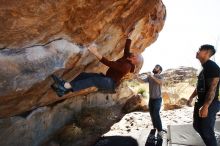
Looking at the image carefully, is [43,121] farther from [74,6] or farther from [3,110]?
[74,6]

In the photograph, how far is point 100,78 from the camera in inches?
237

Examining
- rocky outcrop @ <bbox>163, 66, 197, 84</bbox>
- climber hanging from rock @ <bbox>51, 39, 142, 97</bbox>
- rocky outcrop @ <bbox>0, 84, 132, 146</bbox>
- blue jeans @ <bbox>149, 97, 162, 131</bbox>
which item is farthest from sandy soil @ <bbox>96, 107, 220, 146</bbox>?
rocky outcrop @ <bbox>163, 66, 197, 84</bbox>

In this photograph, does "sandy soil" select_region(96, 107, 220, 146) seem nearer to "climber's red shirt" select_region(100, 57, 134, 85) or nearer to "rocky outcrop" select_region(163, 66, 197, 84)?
"climber's red shirt" select_region(100, 57, 134, 85)

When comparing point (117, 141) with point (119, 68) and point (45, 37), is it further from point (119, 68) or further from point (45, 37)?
point (45, 37)

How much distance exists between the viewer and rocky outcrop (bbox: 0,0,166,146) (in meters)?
5.80

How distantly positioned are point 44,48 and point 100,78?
1.32 meters

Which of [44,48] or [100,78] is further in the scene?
[44,48]

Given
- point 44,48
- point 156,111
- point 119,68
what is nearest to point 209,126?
point 119,68

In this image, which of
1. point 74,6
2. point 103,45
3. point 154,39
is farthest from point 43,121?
point 154,39

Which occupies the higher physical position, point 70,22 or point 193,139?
point 70,22

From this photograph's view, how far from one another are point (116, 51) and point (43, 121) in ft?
9.86

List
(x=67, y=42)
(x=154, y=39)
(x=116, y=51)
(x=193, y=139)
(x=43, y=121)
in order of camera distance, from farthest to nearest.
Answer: (x=154, y=39) < (x=116, y=51) < (x=43, y=121) < (x=193, y=139) < (x=67, y=42)

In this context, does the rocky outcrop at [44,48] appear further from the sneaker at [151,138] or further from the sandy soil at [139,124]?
the sneaker at [151,138]

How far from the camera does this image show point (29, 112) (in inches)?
332
